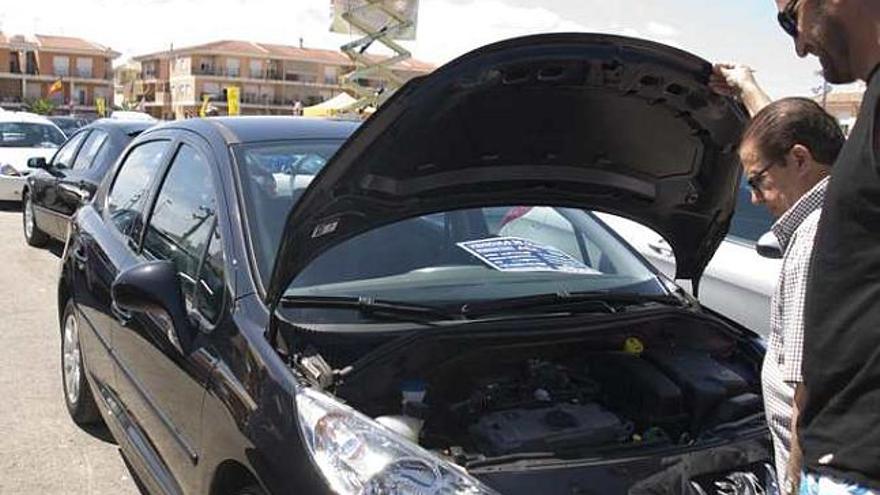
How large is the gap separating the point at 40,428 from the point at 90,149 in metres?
5.75

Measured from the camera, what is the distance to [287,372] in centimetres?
232

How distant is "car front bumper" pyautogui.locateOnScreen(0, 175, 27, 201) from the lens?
13.5 meters

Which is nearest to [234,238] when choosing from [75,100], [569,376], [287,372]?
[287,372]

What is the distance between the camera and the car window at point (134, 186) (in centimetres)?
390

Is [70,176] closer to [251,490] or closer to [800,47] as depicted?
[251,490]

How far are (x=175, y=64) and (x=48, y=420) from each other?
120677mm

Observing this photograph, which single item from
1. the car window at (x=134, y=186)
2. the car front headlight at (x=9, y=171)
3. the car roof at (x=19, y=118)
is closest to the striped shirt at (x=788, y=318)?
the car window at (x=134, y=186)

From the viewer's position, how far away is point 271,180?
10.3ft

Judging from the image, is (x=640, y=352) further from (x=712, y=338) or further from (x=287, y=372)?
(x=287, y=372)

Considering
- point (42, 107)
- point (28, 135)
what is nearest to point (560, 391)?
point (28, 135)

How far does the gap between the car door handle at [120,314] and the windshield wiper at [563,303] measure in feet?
4.89

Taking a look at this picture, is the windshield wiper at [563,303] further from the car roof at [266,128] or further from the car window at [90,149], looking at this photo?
the car window at [90,149]

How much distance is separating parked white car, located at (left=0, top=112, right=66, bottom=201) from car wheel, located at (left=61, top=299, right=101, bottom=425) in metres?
9.28

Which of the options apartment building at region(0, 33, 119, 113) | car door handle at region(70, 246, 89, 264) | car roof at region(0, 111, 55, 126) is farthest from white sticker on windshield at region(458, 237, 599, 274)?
apartment building at region(0, 33, 119, 113)
